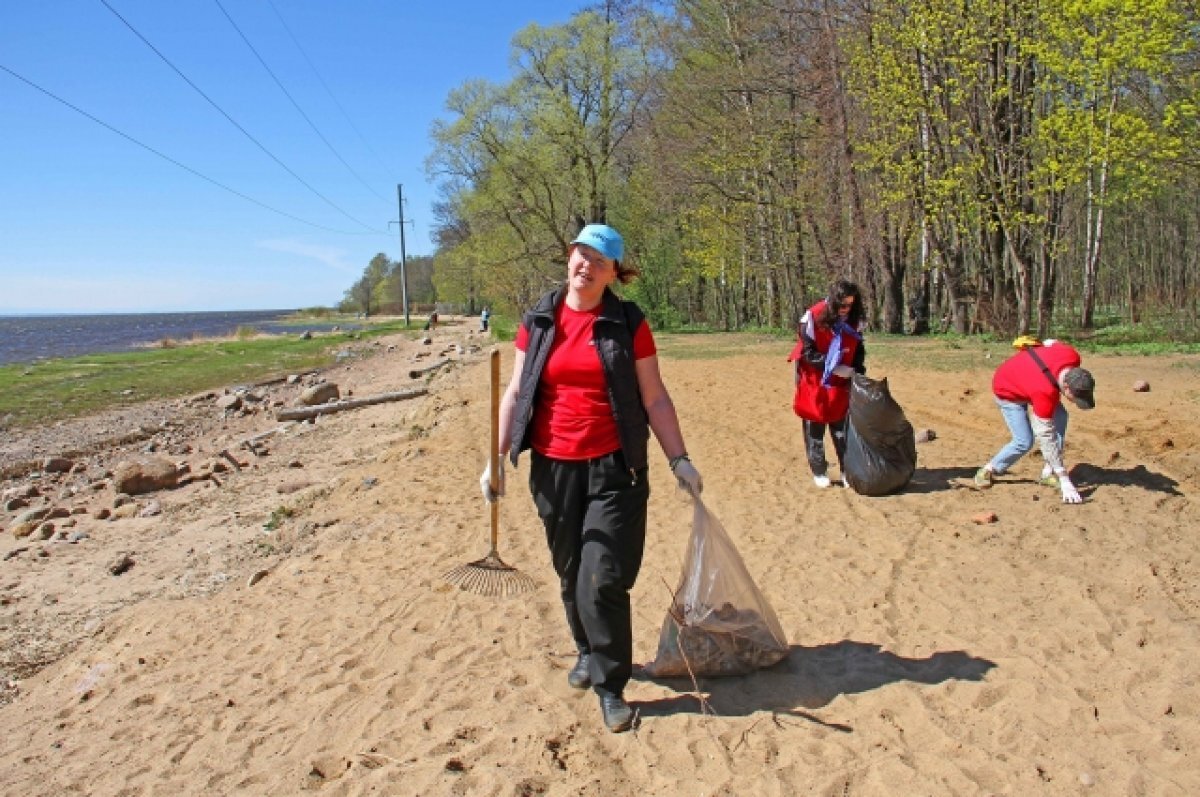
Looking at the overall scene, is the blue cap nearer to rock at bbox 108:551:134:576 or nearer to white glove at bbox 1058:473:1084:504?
white glove at bbox 1058:473:1084:504

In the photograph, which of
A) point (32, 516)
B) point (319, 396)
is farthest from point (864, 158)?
point (32, 516)

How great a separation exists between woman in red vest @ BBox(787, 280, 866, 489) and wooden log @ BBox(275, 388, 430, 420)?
42.3 ft

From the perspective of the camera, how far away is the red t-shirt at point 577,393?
11.0ft

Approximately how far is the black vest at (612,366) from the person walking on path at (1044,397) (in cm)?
394

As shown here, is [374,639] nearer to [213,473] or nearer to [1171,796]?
[1171,796]

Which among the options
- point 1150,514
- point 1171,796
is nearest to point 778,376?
point 1150,514

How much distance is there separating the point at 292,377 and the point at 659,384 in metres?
25.9

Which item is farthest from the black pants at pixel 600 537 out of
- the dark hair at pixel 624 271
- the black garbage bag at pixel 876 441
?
the black garbage bag at pixel 876 441

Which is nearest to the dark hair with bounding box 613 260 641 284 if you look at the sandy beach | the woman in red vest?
the sandy beach

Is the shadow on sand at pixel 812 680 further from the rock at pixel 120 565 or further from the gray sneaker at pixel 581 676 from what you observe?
the rock at pixel 120 565

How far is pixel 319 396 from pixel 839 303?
15.2 meters

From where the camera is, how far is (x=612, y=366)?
331 cm

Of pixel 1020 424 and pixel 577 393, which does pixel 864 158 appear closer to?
pixel 1020 424

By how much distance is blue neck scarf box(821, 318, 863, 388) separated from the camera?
6.67 metres
